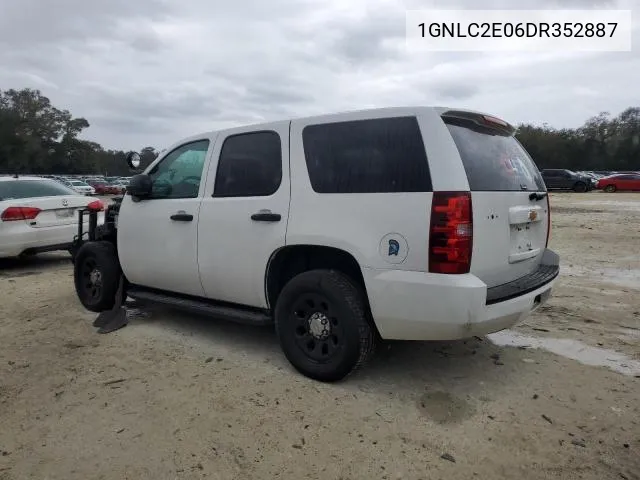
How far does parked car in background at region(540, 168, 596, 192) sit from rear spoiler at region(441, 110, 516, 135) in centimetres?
3195

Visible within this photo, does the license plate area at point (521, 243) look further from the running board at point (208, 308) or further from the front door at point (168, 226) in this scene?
the front door at point (168, 226)

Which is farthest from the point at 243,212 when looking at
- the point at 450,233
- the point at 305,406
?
the point at 450,233

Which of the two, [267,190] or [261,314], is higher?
[267,190]

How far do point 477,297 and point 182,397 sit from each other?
199 cm

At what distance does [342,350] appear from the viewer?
3.31m

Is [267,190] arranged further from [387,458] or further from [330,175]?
[387,458]

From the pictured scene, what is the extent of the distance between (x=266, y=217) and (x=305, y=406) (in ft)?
4.44

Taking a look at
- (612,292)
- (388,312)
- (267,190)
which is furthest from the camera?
(612,292)

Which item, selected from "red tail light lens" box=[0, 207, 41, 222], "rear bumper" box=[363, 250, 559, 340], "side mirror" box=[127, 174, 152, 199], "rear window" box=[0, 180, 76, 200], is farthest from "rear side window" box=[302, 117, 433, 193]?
"rear window" box=[0, 180, 76, 200]

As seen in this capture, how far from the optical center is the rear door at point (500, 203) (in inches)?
121

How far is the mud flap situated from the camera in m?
4.67

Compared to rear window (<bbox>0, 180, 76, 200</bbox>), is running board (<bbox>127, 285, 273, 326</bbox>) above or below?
below

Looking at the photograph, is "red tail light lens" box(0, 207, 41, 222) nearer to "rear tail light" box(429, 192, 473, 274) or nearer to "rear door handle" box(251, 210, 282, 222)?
"rear door handle" box(251, 210, 282, 222)

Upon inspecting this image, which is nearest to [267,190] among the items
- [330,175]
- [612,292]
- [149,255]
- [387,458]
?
[330,175]
